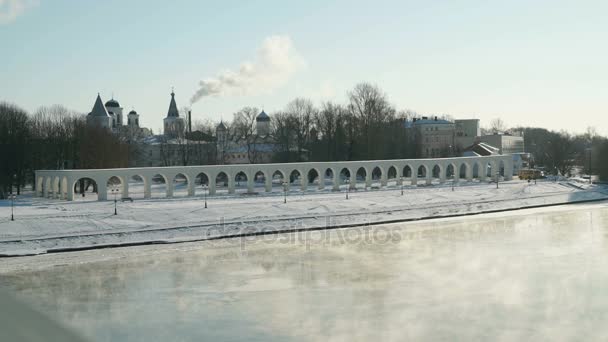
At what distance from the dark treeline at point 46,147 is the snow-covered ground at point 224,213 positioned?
4.43 m

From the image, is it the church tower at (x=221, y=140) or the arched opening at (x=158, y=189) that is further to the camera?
the church tower at (x=221, y=140)

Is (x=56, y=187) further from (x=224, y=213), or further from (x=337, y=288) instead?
(x=337, y=288)

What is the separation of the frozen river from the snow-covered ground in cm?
296

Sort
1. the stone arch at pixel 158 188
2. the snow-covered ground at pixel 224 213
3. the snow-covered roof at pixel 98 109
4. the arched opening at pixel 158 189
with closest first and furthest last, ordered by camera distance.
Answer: the snow-covered ground at pixel 224 213
the stone arch at pixel 158 188
the arched opening at pixel 158 189
the snow-covered roof at pixel 98 109

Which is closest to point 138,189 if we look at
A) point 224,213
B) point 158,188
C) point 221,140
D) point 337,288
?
point 158,188

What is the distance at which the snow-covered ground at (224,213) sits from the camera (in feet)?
97.2

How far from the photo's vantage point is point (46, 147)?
5597 cm

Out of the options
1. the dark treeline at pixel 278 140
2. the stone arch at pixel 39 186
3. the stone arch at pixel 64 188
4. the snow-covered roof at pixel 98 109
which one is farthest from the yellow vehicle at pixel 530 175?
the snow-covered roof at pixel 98 109

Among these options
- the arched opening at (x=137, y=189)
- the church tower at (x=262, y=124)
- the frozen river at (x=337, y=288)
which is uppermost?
the church tower at (x=262, y=124)

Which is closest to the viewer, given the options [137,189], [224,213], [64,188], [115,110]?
[224,213]

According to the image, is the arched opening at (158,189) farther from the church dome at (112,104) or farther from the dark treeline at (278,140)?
the church dome at (112,104)

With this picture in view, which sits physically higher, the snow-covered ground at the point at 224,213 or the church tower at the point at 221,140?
the church tower at the point at 221,140

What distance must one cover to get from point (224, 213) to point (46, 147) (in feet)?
89.0

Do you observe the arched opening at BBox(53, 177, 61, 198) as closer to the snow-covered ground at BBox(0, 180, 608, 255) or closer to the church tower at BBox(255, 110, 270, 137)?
the snow-covered ground at BBox(0, 180, 608, 255)
